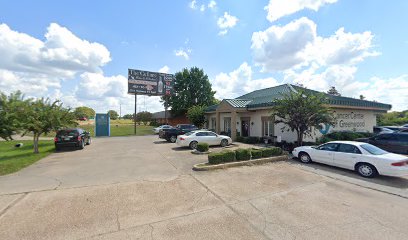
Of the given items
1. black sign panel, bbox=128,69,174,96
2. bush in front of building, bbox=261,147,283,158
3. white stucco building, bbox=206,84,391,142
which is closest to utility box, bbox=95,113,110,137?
black sign panel, bbox=128,69,174,96

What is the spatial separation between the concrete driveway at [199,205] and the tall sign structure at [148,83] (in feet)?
78.1

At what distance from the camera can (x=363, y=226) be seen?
427cm

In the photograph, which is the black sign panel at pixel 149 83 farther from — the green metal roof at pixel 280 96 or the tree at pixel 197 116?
the green metal roof at pixel 280 96

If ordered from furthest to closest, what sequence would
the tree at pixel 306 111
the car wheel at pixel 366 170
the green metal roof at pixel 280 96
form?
the green metal roof at pixel 280 96
the tree at pixel 306 111
the car wheel at pixel 366 170

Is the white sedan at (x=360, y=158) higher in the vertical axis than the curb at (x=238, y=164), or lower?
higher

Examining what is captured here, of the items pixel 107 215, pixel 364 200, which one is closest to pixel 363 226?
pixel 364 200

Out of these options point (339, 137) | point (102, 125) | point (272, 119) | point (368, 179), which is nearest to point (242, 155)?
point (368, 179)

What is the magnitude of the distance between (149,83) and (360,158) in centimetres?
2936

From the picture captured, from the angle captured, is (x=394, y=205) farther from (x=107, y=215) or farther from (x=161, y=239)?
(x=107, y=215)

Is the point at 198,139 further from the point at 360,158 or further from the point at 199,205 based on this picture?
the point at 199,205

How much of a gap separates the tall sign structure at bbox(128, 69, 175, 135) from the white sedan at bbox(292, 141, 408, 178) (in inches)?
1039

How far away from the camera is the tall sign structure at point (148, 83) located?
3084cm

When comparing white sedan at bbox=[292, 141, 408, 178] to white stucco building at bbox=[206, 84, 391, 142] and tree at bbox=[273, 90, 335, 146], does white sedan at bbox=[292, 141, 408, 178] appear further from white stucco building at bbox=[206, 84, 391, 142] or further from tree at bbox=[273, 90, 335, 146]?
white stucco building at bbox=[206, 84, 391, 142]

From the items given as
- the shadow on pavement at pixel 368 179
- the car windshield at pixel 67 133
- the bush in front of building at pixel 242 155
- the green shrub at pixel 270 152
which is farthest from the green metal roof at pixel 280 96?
the car windshield at pixel 67 133
